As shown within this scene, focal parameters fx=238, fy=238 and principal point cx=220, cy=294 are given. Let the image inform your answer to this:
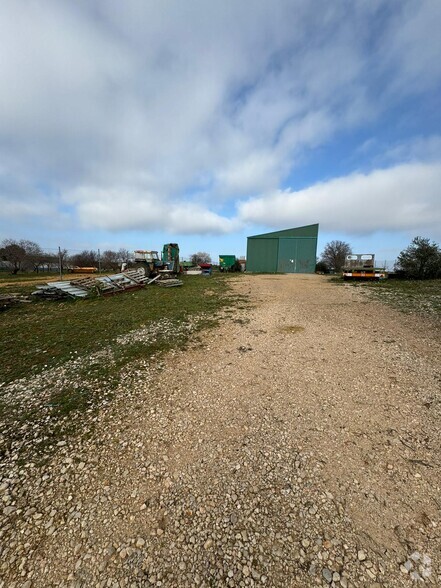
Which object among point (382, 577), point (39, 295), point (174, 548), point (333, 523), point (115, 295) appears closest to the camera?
point (382, 577)

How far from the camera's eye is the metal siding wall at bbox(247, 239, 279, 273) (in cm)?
2988

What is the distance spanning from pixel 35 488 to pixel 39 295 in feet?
34.0

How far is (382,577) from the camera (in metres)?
1.65

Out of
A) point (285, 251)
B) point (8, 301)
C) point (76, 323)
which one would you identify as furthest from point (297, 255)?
point (8, 301)

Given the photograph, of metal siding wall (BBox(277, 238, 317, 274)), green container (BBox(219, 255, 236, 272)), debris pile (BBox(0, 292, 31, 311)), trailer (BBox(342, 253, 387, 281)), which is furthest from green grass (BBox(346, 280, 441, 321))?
green container (BBox(219, 255, 236, 272))

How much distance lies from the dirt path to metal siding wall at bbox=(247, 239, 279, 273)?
26.5m

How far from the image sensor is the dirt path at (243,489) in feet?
5.67

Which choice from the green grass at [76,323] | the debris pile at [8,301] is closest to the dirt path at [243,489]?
the green grass at [76,323]

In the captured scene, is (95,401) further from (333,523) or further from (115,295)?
(115,295)

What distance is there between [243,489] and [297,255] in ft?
95.2

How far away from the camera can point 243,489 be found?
7.49 feet

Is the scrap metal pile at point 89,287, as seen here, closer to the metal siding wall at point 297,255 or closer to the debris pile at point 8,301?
the debris pile at point 8,301

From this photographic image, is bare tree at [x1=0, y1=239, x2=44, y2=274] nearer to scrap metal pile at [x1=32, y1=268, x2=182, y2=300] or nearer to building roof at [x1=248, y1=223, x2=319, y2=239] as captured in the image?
scrap metal pile at [x1=32, y1=268, x2=182, y2=300]

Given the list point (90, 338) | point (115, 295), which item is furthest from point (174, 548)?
point (115, 295)
